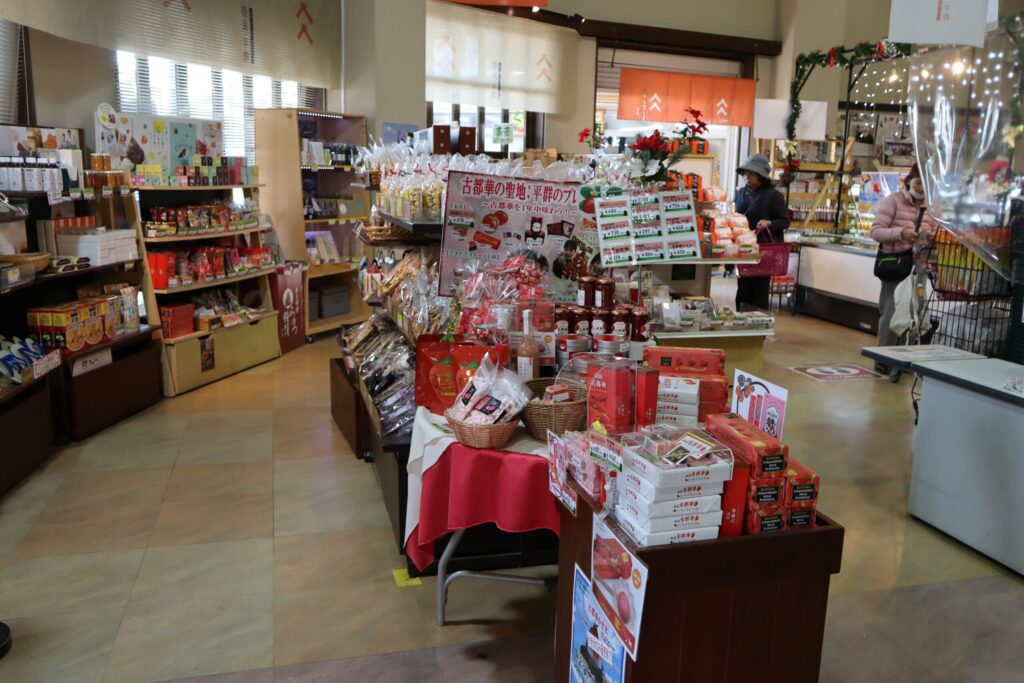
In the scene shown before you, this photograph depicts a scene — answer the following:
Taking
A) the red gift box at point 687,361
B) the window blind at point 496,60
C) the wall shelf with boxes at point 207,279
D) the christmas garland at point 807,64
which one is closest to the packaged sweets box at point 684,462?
the red gift box at point 687,361

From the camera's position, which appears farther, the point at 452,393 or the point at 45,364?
the point at 45,364

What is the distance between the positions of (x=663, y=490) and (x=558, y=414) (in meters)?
0.91

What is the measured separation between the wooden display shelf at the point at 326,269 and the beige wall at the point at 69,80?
7.08 ft

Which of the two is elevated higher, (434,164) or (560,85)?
(560,85)

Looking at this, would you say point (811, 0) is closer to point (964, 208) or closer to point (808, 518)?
point (964, 208)

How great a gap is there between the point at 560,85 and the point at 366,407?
6.73 m

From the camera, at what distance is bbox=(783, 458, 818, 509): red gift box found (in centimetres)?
189

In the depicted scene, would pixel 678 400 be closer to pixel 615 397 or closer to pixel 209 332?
pixel 615 397

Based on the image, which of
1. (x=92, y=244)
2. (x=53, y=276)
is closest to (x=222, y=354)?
(x=92, y=244)

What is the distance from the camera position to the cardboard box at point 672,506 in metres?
1.79

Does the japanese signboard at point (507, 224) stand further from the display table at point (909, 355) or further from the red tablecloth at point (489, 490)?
the display table at point (909, 355)

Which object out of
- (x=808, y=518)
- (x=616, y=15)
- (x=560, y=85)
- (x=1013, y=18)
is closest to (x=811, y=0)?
(x=616, y=15)

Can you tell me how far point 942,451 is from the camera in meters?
3.80

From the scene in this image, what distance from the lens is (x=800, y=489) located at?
1899 mm
